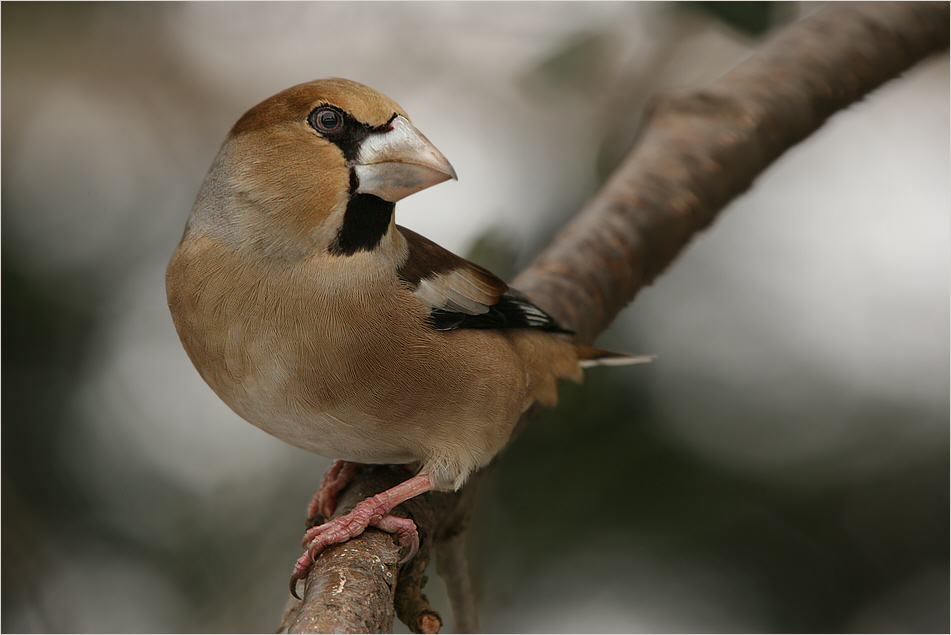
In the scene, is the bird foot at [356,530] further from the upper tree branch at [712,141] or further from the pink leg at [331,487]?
the upper tree branch at [712,141]

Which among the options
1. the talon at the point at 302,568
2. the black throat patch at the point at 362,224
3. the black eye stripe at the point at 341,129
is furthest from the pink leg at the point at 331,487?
the black eye stripe at the point at 341,129

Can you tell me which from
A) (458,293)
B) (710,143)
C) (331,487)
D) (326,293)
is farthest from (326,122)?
(710,143)

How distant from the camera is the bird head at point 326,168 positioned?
2.05 m

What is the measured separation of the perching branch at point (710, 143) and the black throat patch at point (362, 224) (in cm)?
111

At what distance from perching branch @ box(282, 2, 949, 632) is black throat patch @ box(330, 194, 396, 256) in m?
1.11

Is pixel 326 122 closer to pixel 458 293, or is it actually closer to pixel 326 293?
pixel 326 293

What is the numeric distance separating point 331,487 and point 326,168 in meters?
1.11

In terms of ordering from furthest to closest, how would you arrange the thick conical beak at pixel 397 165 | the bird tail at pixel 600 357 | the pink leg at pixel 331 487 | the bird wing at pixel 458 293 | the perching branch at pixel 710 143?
the perching branch at pixel 710 143
the bird tail at pixel 600 357
the pink leg at pixel 331 487
the bird wing at pixel 458 293
the thick conical beak at pixel 397 165

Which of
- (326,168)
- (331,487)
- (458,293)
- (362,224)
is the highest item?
→ (326,168)

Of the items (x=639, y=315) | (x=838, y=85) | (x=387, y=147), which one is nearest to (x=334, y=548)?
(x=387, y=147)

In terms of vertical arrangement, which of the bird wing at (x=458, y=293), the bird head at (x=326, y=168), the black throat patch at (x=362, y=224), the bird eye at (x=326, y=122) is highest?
the bird eye at (x=326, y=122)

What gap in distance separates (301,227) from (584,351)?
1310 millimetres

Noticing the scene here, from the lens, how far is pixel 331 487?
2.62 m

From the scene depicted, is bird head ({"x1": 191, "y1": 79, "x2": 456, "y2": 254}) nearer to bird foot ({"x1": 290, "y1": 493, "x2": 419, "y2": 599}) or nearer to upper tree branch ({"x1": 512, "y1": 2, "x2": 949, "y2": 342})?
bird foot ({"x1": 290, "y1": 493, "x2": 419, "y2": 599})
